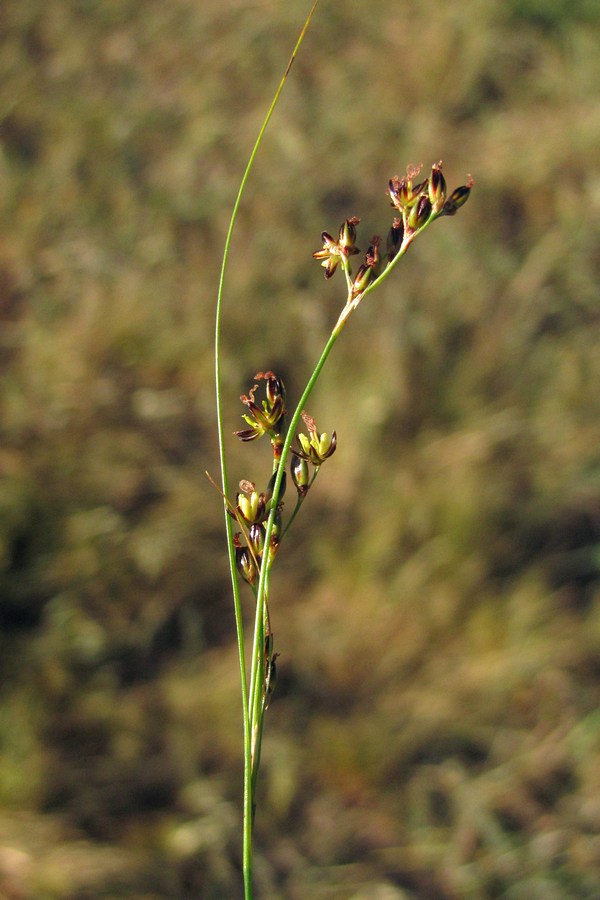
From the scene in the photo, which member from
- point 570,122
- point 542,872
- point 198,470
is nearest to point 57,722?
point 198,470

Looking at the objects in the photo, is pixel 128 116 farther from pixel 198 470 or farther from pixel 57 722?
pixel 57 722

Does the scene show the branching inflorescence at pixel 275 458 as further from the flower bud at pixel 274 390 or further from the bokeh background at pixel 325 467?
the bokeh background at pixel 325 467

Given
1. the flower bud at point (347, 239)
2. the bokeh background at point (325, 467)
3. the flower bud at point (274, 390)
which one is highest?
the bokeh background at point (325, 467)

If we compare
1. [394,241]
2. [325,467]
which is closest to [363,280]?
[394,241]

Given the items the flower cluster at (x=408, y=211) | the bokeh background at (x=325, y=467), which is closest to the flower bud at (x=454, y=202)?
the flower cluster at (x=408, y=211)

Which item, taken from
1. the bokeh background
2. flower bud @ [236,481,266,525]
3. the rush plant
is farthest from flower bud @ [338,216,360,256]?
the bokeh background

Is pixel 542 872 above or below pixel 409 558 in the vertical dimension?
below

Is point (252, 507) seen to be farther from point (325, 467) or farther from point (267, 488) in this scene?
point (325, 467)

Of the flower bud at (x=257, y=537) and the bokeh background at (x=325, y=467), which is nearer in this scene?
the flower bud at (x=257, y=537)

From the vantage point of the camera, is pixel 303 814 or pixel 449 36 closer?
pixel 303 814
